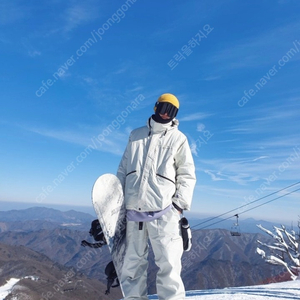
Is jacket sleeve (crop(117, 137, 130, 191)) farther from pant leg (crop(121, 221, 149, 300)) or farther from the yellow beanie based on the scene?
the yellow beanie

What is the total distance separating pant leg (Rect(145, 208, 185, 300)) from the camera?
3.16 metres

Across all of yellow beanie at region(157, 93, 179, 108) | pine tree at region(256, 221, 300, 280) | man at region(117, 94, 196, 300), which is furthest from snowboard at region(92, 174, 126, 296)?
pine tree at region(256, 221, 300, 280)

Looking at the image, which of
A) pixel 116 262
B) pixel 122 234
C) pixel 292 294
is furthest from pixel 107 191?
pixel 292 294

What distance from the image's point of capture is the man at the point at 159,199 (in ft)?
10.6

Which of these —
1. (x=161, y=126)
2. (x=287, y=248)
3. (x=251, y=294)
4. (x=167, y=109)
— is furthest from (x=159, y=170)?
(x=287, y=248)

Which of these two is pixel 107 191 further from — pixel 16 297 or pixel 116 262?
pixel 16 297

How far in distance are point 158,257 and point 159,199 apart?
0.68 meters

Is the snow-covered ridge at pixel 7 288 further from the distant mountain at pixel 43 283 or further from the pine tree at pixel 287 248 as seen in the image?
the pine tree at pixel 287 248

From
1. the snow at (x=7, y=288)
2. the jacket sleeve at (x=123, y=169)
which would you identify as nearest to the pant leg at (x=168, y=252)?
the jacket sleeve at (x=123, y=169)

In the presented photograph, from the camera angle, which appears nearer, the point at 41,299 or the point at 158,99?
the point at 158,99

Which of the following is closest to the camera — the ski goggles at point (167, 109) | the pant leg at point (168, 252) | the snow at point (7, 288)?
the pant leg at point (168, 252)

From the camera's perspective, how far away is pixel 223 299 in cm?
Result: 512

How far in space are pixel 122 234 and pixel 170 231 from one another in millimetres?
700

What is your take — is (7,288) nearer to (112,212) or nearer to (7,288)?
(7,288)
